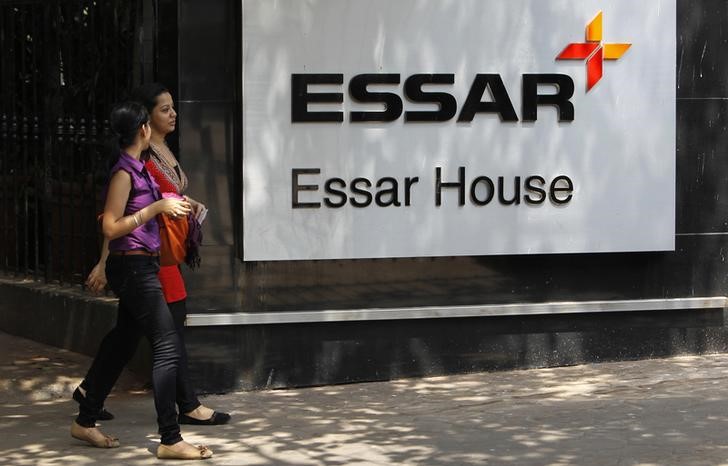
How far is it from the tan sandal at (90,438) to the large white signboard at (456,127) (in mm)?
1727

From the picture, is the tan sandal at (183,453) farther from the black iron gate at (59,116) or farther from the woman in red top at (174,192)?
the black iron gate at (59,116)

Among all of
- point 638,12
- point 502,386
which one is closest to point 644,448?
point 502,386

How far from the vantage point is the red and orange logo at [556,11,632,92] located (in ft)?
29.5

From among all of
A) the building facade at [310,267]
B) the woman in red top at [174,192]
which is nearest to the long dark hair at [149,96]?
the woman in red top at [174,192]

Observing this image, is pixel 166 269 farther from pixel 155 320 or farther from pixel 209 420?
pixel 209 420

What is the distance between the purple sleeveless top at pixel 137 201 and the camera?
694 cm

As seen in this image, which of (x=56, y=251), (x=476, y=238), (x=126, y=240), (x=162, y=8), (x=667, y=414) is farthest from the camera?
(x=56, y=251)

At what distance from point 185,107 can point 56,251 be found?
2072 mm

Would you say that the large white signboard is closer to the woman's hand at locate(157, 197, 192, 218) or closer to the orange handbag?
the orange handbag

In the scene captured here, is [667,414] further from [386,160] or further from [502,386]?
[386,160]

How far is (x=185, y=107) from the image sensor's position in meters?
8.41

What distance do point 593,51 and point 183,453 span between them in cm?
381

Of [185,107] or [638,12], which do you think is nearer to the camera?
[185,107]

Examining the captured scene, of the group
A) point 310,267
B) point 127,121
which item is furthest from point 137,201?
point 310,267
